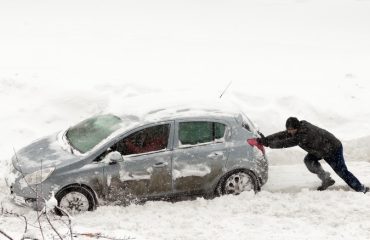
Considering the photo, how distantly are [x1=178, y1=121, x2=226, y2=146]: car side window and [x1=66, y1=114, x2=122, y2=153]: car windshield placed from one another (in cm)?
101

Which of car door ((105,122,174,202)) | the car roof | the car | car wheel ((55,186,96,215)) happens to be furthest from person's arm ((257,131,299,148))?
car wheel ((55,186,96,215))

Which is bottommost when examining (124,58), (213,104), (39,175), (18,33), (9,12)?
(39,175)

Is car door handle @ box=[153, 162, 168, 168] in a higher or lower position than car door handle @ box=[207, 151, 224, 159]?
lower

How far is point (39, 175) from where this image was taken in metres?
7.26

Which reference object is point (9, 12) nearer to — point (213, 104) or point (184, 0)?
point (184, 0)

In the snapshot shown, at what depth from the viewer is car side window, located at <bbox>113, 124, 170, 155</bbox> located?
7.64m

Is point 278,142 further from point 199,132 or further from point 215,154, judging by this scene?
point 199,132

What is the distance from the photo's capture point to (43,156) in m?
7.67

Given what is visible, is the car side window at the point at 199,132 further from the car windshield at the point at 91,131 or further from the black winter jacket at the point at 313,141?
the car windshield at the point at 91,131

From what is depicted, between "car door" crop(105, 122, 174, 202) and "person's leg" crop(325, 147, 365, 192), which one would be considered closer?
"car door" crop(105, 122, 174, 202)

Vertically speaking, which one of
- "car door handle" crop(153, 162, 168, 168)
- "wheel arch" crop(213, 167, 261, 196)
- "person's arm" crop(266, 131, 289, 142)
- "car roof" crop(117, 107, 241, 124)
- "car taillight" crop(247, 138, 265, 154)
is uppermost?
"car roof" crop(117, 107, 241, 124)

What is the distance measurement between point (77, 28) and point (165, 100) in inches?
405

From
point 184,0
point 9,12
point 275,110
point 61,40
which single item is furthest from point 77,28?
point 275,110

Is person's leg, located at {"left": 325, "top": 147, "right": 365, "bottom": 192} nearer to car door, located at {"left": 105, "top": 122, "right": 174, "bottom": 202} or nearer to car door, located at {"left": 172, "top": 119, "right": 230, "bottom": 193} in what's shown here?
car door, located at {"left": 172, "top": 119, "right": 230, "bottom": 193}
